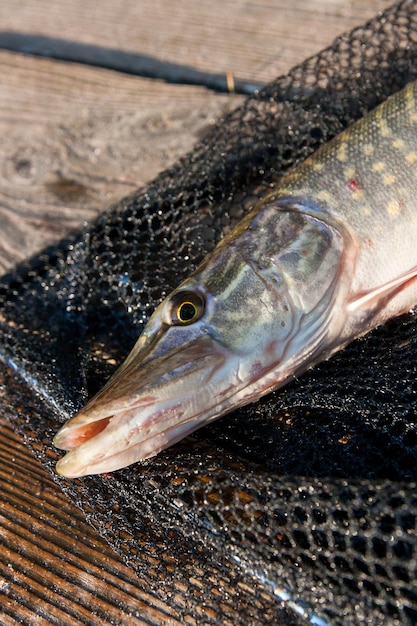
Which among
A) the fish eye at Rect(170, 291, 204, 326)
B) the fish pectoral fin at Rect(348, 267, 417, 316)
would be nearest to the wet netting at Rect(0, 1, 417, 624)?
Answer: the fish pectoral fin at Rect(348, 267, 417, 316)

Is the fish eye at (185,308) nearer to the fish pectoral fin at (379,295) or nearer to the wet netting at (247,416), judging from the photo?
the wet netting at (247,416)

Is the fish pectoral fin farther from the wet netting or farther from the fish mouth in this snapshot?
the fish mouth

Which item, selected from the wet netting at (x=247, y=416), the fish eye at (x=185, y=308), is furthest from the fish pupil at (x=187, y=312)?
the wet netting at (x=247, y=416)

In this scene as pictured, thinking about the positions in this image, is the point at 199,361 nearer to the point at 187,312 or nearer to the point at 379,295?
the point at 187,312

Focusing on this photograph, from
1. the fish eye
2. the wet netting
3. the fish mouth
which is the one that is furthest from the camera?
the fish eye

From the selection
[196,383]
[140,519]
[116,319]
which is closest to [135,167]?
[116,319]

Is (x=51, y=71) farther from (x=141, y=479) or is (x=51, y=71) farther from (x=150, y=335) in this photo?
(x=141, y=479)
